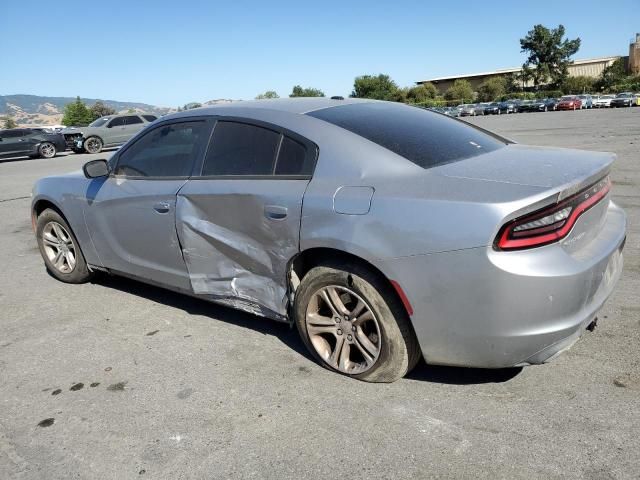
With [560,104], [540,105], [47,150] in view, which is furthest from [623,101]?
[47,150]

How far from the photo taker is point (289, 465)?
2383 millimetres

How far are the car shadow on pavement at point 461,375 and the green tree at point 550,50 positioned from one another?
10964 cm

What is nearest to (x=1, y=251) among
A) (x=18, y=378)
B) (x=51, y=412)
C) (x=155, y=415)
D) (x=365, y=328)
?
(x=18, y=378)

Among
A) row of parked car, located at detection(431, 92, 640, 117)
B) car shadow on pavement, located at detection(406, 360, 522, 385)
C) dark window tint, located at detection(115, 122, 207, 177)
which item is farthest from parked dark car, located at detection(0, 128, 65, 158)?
row of parked car, located at detection(431, 92, 640, 117)

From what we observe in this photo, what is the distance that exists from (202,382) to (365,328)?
1020 mm

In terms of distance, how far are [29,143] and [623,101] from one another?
50003 millimetres

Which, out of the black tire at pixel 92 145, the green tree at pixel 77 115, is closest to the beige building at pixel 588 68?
the green tree at pixel 77 115

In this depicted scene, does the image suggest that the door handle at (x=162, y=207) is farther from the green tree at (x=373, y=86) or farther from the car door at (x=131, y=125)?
the green tree at (x=373, y=86)

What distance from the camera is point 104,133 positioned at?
24156mm

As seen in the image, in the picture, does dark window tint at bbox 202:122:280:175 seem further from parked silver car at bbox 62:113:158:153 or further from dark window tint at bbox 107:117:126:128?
dark window tint at bbox 107:117:126:128

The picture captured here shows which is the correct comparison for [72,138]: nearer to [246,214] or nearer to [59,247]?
[59,247]

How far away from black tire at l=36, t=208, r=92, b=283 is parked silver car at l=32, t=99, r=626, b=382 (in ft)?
2.48

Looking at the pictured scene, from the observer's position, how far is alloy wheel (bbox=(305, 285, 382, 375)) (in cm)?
289

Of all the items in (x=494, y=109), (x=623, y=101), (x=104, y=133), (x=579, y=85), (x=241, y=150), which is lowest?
(x=623, y=101)
